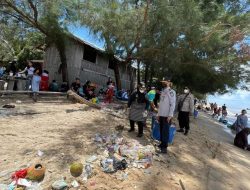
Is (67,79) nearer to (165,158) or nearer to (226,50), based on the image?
(226,50)

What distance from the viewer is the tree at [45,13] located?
1402 centimetres

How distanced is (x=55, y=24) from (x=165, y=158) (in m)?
9.98

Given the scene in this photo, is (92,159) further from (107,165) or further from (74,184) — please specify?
(74,184)

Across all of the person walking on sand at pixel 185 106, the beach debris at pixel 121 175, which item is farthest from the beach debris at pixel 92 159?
the person walking on sand at pixel 185 106

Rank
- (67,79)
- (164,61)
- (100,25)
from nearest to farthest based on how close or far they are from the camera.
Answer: (100,25) → (164,61) → (67,79)

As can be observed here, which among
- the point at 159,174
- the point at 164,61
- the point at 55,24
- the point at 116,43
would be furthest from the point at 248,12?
the point at 159,174

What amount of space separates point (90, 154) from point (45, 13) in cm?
965

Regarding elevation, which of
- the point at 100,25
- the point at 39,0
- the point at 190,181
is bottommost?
the point at 190,181

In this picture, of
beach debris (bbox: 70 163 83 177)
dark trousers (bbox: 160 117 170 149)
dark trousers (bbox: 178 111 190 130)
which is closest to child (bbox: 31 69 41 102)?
dark trousers (bbox: 178 111 190 130)

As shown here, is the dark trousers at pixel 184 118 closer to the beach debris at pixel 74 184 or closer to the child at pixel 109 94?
the child at pixel 109 94

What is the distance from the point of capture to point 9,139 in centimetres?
729

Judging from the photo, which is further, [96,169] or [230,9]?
[230,9]

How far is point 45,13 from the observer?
1461cm

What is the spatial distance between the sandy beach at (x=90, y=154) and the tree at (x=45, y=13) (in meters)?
5.12
